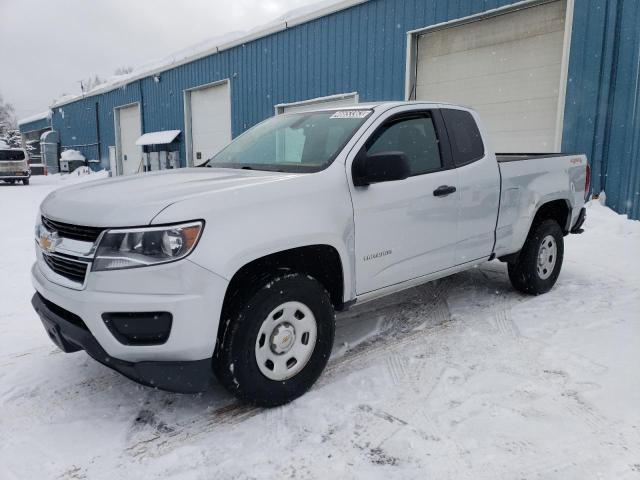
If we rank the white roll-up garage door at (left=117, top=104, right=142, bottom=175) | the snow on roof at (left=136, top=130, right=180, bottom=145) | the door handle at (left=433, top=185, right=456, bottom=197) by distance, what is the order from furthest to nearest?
the white roll-up garage door at (left=117, top=104, right=142, bottom=175)
the snow on roof at (left=136, top=130, right=180, bottom=145)
the door handle at (left=433, top=185, right=456, bottom=197)

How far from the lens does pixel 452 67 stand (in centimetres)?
1027

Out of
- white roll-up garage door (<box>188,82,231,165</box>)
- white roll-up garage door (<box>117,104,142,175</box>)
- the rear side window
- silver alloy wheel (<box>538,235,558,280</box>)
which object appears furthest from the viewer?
white roll-up garage door (<box>117,104,142,175</box>)

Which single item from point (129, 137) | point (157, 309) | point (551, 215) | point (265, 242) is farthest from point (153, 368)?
point (129, 137)

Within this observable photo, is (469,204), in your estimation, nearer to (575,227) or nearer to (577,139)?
(575,227)

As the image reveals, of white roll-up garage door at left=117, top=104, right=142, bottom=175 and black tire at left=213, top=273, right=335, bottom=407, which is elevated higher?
white roll-up garage door at left=117, top=104, right=142, bottom=175

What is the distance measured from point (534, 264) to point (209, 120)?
15445 millimetres

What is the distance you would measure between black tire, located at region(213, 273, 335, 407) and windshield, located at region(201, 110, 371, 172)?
787mm

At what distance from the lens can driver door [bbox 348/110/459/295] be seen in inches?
123

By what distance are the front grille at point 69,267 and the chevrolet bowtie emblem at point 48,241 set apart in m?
0.05

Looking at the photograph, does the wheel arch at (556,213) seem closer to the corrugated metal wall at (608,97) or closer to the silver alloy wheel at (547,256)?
the silver alloy wheel at (547,256)

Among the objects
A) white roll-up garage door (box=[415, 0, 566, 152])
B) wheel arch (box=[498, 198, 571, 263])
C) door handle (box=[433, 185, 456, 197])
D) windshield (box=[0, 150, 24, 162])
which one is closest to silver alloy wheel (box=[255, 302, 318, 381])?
door handle (box=[433, 185, 456, 197])

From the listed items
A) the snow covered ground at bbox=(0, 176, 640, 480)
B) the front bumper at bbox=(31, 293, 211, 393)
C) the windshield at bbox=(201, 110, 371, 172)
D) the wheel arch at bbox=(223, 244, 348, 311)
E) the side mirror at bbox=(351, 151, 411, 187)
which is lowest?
the snow covered ground at bbox=(0, 176, 640, 480)

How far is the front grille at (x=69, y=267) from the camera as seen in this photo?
2480 mm

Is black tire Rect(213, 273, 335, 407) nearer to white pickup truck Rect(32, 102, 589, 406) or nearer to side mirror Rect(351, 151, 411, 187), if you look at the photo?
white pickup truck Rect(32, 102, 589, 406)
